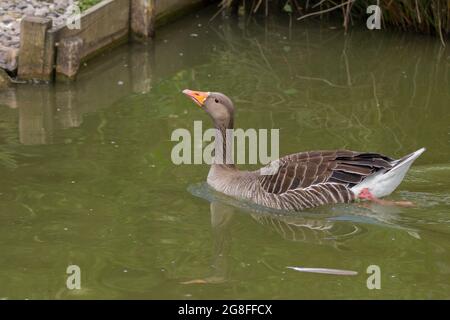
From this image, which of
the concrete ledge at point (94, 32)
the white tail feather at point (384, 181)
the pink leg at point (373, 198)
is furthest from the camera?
the concrete ledge at point (94, 32)

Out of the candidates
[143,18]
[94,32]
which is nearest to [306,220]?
[94,32]

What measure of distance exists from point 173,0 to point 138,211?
21.2ft

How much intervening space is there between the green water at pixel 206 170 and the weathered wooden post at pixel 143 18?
0.21 meters

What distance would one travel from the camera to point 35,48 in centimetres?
1245

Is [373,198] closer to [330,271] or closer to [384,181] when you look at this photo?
[384,181]

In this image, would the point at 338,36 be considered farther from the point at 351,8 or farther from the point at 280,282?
the point at 280,282

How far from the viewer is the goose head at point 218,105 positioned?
33.0 ft

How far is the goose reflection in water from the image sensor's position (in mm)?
9070

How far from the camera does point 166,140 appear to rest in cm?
1126

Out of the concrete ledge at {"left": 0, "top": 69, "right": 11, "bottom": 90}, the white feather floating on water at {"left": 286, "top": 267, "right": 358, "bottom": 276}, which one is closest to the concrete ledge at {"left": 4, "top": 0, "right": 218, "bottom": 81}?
the concrete ledge at {"left": 0, "top": 69, "right": 11, "bottom": 90}

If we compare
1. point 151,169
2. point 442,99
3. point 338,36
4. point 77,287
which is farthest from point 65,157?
point 338,36

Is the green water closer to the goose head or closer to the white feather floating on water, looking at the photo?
the white feather floating on water

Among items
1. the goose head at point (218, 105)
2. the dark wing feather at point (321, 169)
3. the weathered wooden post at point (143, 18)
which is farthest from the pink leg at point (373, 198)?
the weathered wooden post at point (143, 18)

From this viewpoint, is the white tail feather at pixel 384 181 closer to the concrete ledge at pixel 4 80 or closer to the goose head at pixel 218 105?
the goose head at pixel 218 105
